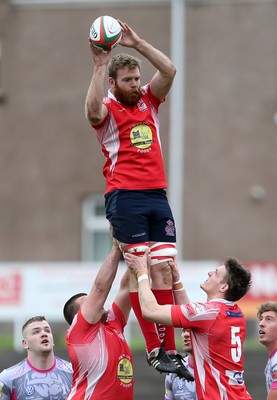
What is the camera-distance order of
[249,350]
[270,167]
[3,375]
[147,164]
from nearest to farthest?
1. [147,164]
2. [3,375]
3. [249,350]
4. [270,167]

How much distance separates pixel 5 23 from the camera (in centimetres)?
2712

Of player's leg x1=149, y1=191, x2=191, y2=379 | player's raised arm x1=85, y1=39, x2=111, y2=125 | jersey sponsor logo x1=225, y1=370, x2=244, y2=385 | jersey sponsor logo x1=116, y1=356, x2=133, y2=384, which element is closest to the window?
jersey sponsor logo x1=116, y1=356, x2=133, y2=384

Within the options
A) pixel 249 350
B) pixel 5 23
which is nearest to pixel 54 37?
pixel 5 23

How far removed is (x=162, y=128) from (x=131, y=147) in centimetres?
1830

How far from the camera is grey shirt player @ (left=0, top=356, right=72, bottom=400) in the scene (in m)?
8.91

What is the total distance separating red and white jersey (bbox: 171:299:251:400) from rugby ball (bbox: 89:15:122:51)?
1.95m

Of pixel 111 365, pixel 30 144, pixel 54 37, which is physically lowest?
pixel 111 365

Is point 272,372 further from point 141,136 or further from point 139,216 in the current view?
point 141,136

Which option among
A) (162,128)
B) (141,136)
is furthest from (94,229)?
(141,136)

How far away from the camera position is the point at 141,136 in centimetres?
764

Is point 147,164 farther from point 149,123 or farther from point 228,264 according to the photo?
point 228,264

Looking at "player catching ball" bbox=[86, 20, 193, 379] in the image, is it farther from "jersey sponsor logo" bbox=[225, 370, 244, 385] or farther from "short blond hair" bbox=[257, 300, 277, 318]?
"short blond hair" bbox=[257, 300, 277, 318]

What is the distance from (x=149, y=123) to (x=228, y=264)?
1211mm

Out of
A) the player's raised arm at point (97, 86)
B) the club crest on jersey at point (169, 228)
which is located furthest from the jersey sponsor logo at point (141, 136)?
the club crest on jersey at point (169, 228)
